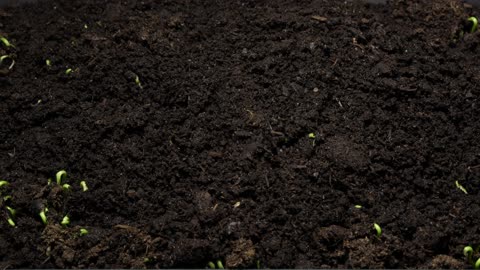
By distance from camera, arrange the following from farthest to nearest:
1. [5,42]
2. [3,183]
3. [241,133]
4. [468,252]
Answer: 1. [5,42]
2. [241,133]
3. [3,183]
4. [468,252]

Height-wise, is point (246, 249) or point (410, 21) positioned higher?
point (410, 21)

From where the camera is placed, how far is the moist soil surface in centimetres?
167

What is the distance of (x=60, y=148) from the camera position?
1897 mm

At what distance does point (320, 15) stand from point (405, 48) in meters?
0.35

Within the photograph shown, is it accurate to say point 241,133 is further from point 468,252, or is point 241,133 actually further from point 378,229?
point 468,252

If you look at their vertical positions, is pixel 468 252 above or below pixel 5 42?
below

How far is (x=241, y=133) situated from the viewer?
1895mm

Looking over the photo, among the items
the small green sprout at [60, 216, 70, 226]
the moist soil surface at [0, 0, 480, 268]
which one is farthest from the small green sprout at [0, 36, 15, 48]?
the small green sprout at [60, 216, 70, 226]

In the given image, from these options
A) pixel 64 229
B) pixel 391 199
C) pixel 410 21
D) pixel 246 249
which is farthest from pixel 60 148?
pixel 410 21

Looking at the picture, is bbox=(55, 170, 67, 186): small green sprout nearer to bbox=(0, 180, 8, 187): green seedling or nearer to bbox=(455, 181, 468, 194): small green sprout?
bbox=(0, 180, 8, 187): green seedling

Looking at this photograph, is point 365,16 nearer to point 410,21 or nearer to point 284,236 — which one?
point 410,21

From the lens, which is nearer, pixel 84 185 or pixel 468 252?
pixel 468 252

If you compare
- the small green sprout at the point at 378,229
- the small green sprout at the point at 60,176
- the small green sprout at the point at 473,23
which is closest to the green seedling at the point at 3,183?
the small green sprout at the point at 60,176

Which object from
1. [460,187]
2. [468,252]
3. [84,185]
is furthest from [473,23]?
[84,185]
